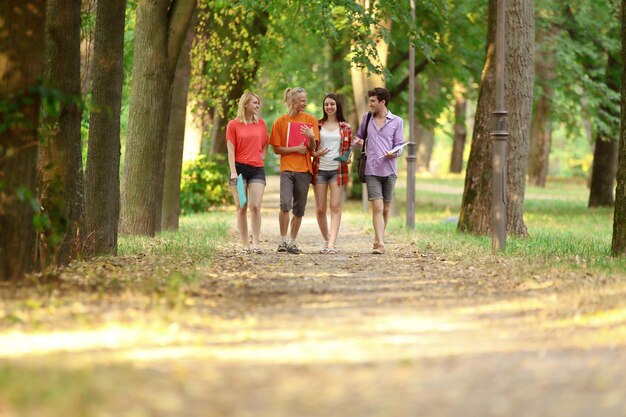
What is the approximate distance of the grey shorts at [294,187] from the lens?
1569 centimetres

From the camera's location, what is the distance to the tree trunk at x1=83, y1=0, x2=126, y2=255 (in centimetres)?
1433

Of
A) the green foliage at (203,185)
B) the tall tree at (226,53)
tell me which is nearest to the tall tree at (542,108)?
the tall tree at (226,53)

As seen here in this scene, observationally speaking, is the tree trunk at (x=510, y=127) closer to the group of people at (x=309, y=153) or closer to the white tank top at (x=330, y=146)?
the group of people at (x=309, y=153)

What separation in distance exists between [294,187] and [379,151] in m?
1.22

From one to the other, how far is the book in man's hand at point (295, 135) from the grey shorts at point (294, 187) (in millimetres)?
414

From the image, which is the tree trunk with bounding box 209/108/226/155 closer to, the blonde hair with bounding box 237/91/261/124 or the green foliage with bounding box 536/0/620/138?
the green foliage with bounding box 536/0/620/138

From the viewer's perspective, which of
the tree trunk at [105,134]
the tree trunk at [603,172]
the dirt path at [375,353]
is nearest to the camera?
the dirt path at [375,353]

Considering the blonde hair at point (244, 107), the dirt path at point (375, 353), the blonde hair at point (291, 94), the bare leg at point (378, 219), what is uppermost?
the blonde hair at point (291, 94)

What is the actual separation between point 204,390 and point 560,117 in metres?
29.5

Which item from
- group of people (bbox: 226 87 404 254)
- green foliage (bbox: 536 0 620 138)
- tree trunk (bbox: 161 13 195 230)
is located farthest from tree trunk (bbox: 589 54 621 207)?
group of people (bbox: 226 87 404 254)

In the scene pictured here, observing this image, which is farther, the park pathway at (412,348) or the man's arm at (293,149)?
the man's arm at (293,149)

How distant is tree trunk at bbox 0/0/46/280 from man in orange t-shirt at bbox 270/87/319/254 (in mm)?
5825

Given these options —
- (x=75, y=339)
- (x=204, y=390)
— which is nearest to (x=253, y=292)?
(x=75, y=339)

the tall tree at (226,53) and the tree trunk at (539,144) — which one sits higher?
the tall tree at (226,53)
